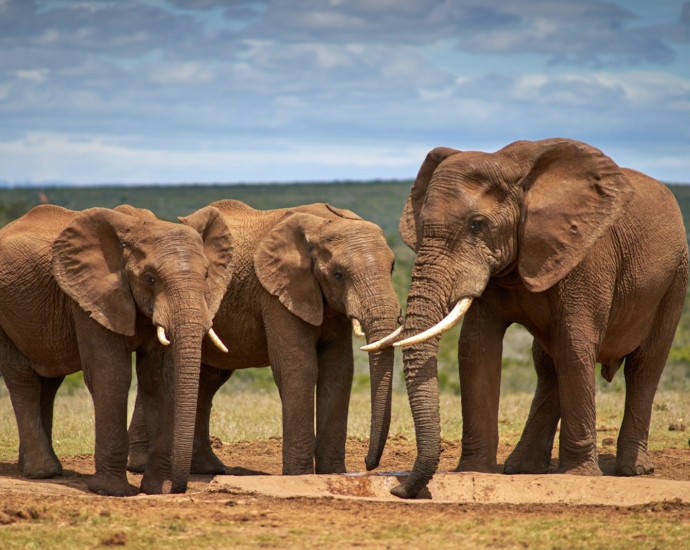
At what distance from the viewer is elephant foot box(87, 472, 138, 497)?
1011 centimetres

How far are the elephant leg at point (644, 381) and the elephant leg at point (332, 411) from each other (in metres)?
2.83

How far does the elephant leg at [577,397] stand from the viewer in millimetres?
9930

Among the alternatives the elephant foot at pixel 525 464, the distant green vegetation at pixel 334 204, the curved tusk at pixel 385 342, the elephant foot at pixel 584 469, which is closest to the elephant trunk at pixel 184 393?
the curved tusk at pixel 385 342

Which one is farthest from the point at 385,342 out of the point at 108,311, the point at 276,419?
the point at 276,419

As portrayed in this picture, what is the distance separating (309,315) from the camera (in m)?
10.6

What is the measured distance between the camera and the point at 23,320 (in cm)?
1110

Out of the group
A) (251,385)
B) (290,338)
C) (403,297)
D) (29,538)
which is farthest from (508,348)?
(29,538)

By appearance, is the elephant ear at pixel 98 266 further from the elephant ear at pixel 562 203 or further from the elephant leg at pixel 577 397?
the elephant leg at pixel 577 397

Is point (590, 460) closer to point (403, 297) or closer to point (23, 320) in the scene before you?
point (23, 320)

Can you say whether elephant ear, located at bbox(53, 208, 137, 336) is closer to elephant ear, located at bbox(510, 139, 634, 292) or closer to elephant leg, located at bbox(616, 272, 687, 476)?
elephant ear, located at bbox(510, 139, 634, 292)

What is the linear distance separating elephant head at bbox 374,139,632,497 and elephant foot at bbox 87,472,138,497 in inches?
95.7

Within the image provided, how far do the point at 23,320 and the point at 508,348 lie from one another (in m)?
21.5

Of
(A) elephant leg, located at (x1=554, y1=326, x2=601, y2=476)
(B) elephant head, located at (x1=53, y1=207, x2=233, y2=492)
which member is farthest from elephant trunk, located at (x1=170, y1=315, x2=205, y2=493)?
(A) elephant leg, located at (x1=554, y1=326, x2=601, y2=476)

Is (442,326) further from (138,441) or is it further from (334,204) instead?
(334,204)
